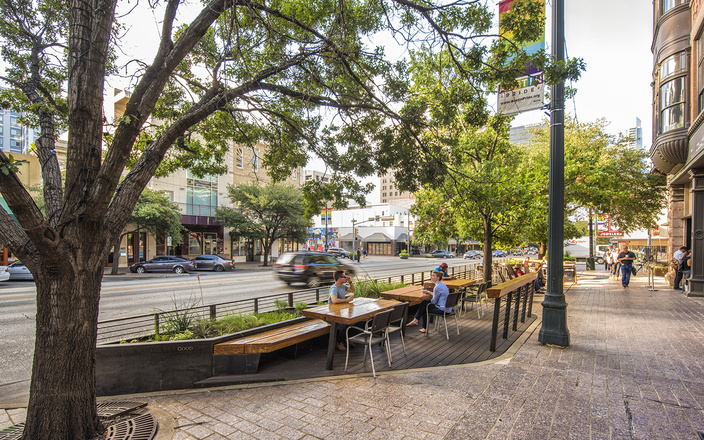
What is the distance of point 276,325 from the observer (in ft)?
19.3

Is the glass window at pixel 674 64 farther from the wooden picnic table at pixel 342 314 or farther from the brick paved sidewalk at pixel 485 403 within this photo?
the wooden picnic table at pixel 342 314

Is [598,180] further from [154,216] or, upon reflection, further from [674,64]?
[154,216]

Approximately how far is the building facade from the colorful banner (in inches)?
295

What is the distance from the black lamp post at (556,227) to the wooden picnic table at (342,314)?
107 inches

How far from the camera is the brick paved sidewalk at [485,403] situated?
3.45 m

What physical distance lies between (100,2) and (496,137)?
12.1 m

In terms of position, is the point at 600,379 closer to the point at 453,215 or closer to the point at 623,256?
the point at 453,215

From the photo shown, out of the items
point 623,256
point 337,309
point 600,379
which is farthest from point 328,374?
point 623,256

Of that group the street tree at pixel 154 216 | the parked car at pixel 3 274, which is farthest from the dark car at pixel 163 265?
the parked car at pixel 3 274

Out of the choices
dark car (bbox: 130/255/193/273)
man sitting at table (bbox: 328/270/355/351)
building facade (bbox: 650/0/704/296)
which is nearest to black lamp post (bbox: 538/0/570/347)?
man sitting at table (bbox: 328/270/355/351)

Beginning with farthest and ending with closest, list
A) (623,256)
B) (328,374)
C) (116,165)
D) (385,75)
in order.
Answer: (623,256)
(385,75)
(328,374)
(116,165)

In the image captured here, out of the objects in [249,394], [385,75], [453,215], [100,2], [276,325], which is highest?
[385,75]

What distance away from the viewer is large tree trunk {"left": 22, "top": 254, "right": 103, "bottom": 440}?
3.27 m

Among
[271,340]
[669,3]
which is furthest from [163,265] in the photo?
[669,3]
